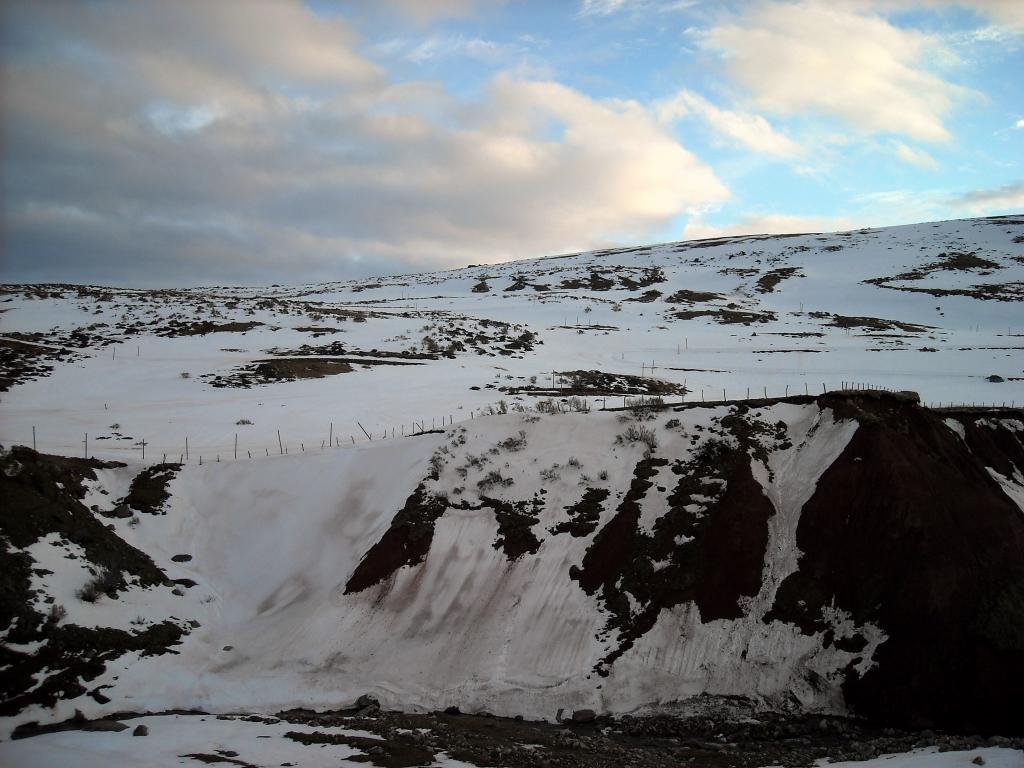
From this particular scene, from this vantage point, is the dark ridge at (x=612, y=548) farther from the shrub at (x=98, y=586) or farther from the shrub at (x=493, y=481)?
the shrub at (x=98, y=586)

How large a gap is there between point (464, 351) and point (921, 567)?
38.7 metres

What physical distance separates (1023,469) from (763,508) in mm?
6978

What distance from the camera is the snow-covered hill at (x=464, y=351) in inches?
1163

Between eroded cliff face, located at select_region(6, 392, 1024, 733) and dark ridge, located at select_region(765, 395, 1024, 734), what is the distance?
0.04 m

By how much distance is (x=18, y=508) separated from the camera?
16.5 metres

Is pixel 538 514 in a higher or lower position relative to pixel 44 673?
higher

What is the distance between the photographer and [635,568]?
15586mm

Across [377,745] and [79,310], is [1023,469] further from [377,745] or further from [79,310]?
[79,310]

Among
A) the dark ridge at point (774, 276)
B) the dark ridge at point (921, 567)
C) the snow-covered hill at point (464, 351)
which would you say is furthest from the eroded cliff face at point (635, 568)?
the dark ridge at point (774, 276)

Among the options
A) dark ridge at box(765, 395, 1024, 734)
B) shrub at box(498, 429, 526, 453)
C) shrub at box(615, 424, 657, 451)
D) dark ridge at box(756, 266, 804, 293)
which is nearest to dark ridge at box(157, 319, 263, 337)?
shrub at box(498, 429, 526, 453)

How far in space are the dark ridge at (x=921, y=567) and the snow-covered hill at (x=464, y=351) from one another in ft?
51.5

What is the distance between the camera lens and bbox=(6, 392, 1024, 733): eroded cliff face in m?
12.7

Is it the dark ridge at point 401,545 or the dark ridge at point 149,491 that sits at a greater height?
the dark ridge at point 149,491

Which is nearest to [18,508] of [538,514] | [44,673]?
[44,673]
